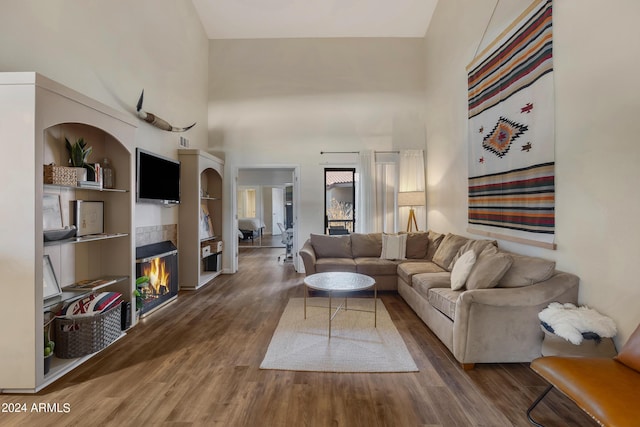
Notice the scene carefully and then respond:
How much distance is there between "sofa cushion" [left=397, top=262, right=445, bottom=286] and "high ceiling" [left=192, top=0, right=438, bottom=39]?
453 centimetres

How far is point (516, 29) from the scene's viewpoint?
→ 3.21m

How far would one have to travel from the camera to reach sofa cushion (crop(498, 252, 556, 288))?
2.61 metres

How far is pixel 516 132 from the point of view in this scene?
3201mm

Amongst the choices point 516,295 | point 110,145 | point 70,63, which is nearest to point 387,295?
point 516,295

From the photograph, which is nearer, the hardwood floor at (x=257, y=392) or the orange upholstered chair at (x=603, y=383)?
the orange upholstered chair at (x=603, y=383)

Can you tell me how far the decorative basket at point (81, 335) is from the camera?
8.29 feet

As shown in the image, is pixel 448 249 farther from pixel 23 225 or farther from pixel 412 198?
pixel 23 225

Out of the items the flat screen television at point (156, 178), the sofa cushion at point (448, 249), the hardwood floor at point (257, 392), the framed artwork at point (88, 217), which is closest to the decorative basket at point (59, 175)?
the framed artwork at point (88, 217)

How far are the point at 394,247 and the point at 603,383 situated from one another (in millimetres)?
3460

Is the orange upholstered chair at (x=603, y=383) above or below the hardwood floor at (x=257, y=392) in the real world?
above

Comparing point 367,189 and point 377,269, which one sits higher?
point 367,189

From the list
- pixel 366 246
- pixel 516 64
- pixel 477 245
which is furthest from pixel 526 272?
pixel 366 246

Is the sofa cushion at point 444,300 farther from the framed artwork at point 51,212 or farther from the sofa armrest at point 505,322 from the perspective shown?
the framed artwork at point 51,212

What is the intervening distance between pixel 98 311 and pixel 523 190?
4.13 meters
